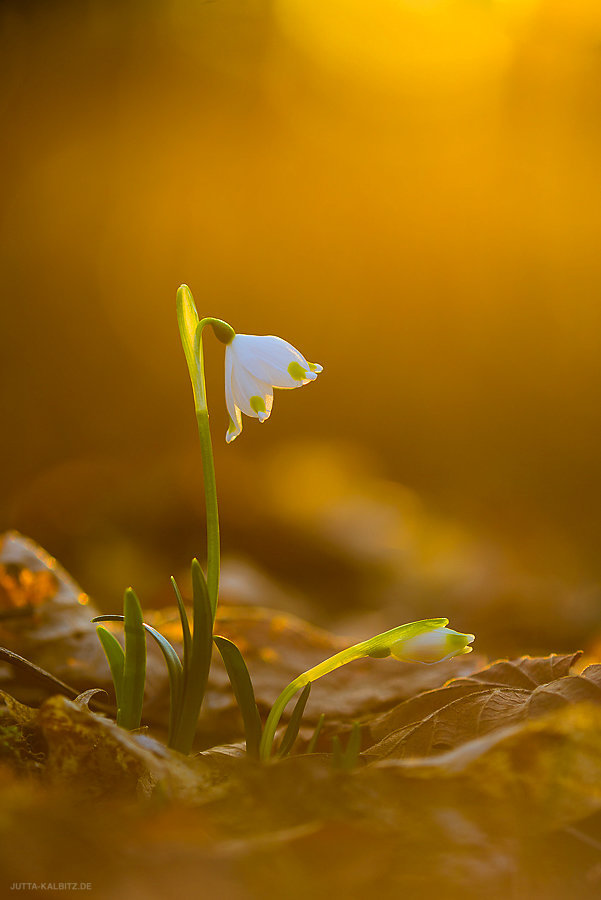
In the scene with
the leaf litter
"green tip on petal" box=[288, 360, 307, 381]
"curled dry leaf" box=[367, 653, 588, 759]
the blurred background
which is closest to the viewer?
the leaf litter

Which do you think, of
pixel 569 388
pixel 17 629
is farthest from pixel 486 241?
pixel 17 629

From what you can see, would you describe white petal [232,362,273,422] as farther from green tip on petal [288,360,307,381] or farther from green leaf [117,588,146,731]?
green leaf [117,588,146,731]

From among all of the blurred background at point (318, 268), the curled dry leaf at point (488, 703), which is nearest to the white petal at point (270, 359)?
the curled dry leaf at point (488, 703)

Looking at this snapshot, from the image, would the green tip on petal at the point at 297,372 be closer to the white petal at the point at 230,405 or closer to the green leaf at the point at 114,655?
the white petal at the point at 230,405

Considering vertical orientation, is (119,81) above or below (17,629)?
above

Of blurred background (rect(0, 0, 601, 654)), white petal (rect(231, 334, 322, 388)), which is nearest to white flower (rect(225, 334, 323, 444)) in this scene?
white petal (rect(231, 334, 322, 388))

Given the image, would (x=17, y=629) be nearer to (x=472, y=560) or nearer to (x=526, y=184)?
(x=472, y=560)
